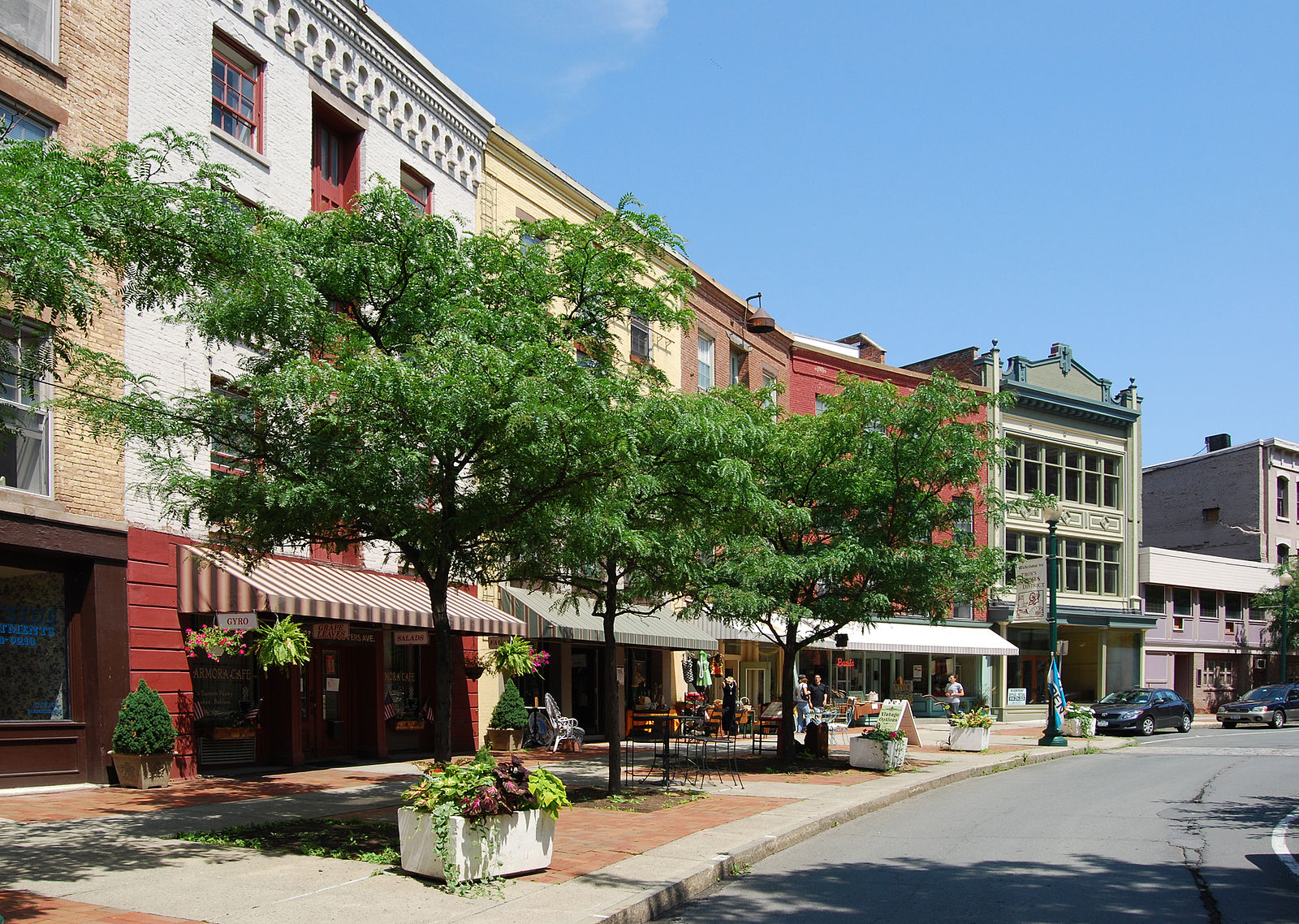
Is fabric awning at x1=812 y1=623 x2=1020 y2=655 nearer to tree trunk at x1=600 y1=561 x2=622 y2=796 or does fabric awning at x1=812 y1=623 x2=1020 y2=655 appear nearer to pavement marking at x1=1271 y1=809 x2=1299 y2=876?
tree trunk at x1=600 y1=561 x2=622 y2=796

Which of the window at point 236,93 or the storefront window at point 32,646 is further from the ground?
the window at point 236,93

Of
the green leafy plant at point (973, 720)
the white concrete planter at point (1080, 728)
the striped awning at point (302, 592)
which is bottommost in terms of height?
the white concrete planter at point (1080, 728)

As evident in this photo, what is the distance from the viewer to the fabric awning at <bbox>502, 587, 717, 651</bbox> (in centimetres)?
2238

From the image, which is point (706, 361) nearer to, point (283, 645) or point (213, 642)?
point (213, 642)

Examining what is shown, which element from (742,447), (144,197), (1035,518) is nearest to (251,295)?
(144,197)

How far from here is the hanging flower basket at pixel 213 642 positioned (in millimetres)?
15406

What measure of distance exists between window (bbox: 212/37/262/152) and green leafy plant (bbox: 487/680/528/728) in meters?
10.9

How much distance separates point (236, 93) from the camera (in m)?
17.9

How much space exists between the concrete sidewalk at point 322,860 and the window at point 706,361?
16493mm

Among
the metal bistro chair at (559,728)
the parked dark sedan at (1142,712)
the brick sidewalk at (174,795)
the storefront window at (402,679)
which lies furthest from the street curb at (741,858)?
the parked dark sedan at (1142,712)

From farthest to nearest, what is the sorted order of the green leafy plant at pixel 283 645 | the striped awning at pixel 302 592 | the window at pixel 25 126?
the striped awning at pixel 302 592, the green leafy plant at pixel 283 645, the window at pixel 25 126

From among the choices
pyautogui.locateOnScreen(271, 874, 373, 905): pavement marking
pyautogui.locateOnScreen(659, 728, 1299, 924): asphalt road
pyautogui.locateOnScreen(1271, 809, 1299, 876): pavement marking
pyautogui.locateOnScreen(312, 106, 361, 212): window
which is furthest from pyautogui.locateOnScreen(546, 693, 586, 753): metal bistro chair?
pyautogui.locateOnScreen(271, 874, 373, 905): pavement marking

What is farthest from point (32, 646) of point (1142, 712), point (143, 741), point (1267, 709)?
point (1267, 709)

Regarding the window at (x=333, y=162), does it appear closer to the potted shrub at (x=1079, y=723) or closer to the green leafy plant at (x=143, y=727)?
the green leafy plant at (x=143, y=727)
